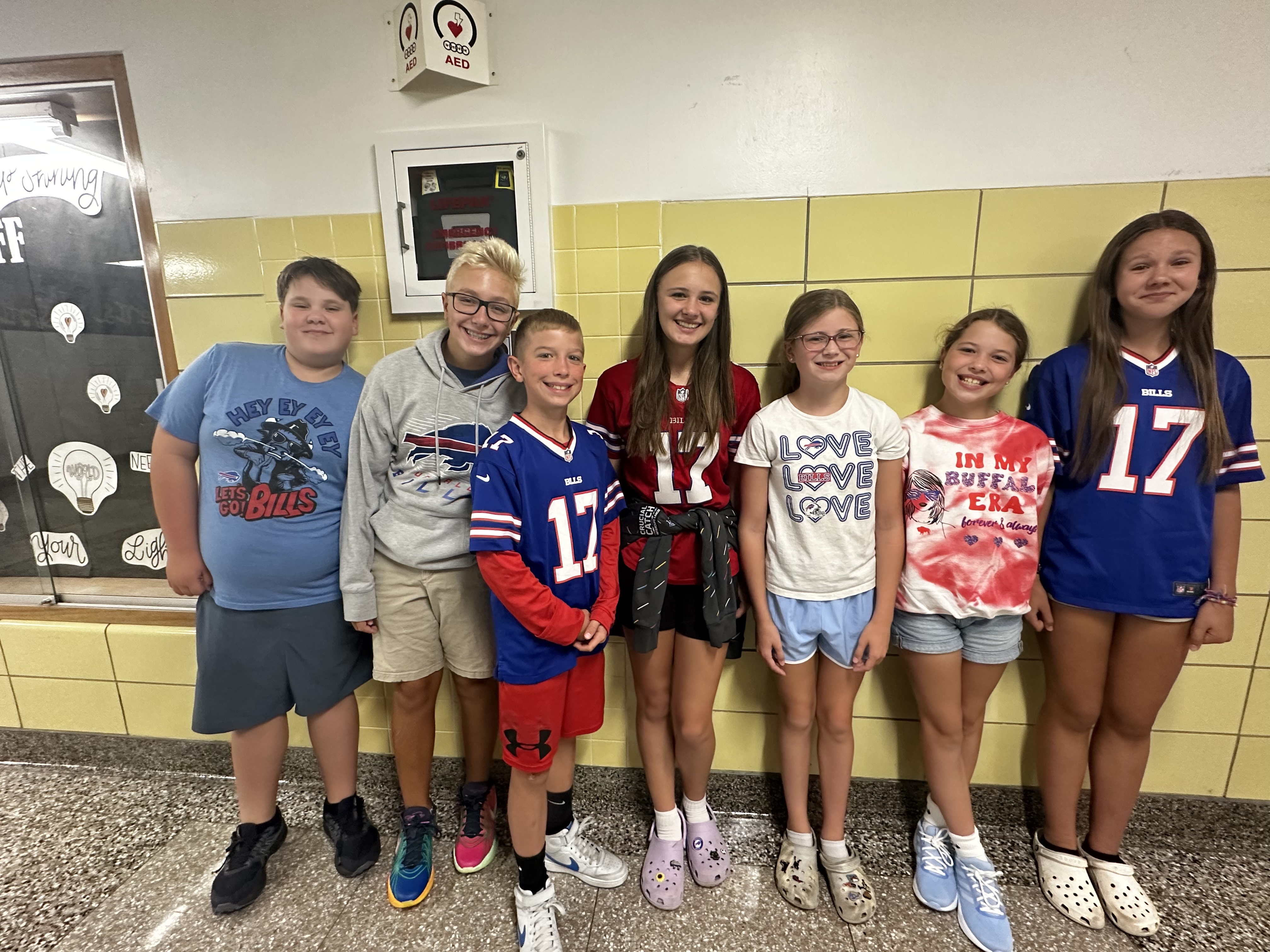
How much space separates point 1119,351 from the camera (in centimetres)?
130

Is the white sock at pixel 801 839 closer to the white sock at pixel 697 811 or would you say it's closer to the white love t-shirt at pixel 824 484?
the white sock at pixel 697 811

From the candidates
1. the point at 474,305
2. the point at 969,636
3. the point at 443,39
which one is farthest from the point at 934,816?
the point at 443,39

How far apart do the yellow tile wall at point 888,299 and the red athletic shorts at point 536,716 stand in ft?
1.27

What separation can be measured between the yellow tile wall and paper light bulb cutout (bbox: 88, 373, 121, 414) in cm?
41

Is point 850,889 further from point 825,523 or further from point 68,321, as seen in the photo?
point 68,321

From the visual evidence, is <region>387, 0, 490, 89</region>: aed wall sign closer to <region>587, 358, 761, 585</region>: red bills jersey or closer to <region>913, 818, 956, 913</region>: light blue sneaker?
<region>587, 358, 761, 585</region>: red bills jersey

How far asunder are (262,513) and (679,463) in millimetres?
1020

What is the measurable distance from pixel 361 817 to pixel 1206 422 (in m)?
A: 2.36

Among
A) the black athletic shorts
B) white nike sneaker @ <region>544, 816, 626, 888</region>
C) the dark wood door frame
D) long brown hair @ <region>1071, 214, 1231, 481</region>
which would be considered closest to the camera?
long brown hair @ <region>1071, 214, 1231, 481</region>

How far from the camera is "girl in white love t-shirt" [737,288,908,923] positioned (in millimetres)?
1283

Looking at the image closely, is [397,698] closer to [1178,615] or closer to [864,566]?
[864,566]

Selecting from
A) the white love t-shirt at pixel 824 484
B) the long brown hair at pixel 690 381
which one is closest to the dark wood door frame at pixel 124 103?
the long brown hair at pixel 690 381

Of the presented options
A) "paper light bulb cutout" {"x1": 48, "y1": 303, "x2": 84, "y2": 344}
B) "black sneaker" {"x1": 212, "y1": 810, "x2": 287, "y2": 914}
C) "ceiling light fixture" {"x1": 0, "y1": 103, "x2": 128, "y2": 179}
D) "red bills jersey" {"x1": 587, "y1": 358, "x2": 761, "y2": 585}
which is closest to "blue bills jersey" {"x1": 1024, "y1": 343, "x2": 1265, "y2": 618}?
"red bills jersey" {"x1": 587, "y1": 358, "x2": 761, "y2": 585}

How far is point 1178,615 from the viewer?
1295 millimetres
